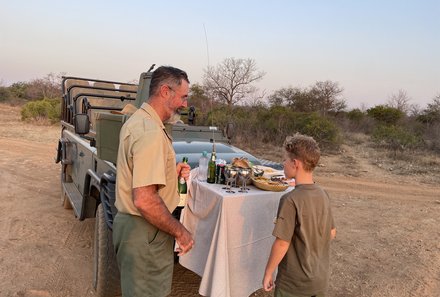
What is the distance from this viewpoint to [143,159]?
1886 millimetres

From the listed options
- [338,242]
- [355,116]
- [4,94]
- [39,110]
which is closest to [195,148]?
[338,242]

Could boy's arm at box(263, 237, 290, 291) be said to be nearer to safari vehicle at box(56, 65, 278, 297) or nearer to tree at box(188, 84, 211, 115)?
safari vehicle at box(56, 65, 278, 297)

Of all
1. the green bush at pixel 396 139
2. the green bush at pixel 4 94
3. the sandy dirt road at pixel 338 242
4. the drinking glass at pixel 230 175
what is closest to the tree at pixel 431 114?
the green bush at pixel 396 139

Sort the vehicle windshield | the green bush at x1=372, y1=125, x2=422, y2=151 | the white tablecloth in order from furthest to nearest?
the green bush at x1=372, y1=125, x2=422, y2=151 → the vehicle windshield → the white tablecloth

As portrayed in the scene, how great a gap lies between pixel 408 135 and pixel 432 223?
10428mm

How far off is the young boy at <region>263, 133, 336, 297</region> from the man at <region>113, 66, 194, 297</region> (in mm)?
531

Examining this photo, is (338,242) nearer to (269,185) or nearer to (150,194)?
(269,185)

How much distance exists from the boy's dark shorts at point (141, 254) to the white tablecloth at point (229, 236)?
1.90 feet

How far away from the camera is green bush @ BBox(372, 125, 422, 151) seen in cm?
1520

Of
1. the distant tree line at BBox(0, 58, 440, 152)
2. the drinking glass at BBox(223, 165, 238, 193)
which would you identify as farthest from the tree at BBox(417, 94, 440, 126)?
the drinking glass at BBox(223, 165, 238, 193)

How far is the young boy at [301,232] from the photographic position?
6.86 feet

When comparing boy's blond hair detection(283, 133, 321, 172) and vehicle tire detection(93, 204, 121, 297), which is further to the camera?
vehicle tire detection(93, 204, 121, 297)

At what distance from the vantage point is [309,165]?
7.14 ft

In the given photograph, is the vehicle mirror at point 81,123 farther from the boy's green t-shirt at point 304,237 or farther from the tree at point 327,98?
the tree at point 327,98
